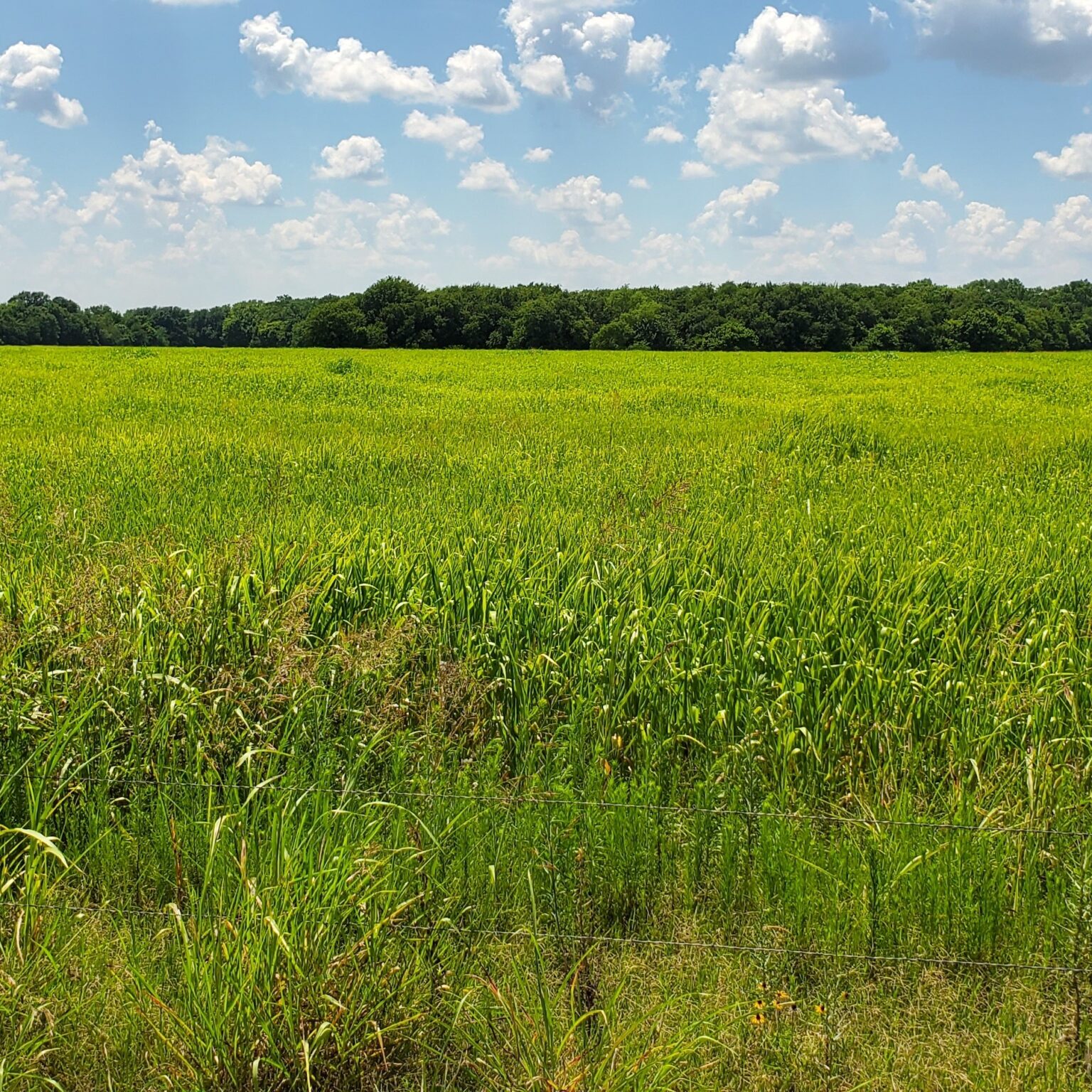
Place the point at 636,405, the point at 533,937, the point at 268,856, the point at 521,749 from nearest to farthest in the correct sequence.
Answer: the point at 533,937 < the point at 268,856 < the point at 521,749 < the point at 636,405

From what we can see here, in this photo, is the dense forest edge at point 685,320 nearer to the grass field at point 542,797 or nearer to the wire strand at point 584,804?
the grass field at point 542,797

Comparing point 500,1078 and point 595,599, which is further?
point 595,599

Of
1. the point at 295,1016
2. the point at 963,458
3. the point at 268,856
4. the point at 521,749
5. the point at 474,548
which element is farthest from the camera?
the point at 963,458

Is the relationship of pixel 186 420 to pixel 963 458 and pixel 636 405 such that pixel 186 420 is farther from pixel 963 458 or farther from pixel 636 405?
pixel 963 458

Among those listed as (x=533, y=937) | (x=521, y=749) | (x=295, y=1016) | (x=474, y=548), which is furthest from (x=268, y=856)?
(x=474, y=548)

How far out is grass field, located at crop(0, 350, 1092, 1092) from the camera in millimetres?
2381

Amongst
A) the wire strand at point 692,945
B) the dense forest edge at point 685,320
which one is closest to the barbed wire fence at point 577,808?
the wire strand at point 692,945

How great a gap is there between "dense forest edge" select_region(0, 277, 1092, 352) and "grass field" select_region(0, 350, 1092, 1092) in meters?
75.3

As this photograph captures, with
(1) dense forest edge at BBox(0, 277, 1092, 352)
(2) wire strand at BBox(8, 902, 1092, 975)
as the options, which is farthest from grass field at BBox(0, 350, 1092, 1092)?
(1) dense forest edge at BBox(0, 277, 1092, 352)

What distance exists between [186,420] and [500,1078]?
13199mm

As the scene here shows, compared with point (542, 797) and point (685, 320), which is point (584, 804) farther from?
point (685, 320)

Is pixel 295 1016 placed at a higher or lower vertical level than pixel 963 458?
lower

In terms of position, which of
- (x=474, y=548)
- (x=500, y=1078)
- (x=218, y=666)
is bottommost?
(x=500, y=1078)

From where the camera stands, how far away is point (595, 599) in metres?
4.93
